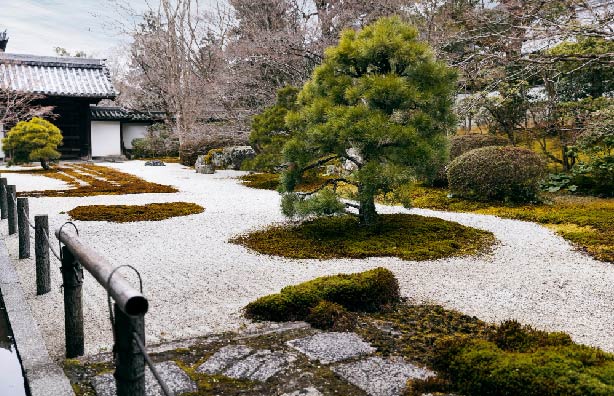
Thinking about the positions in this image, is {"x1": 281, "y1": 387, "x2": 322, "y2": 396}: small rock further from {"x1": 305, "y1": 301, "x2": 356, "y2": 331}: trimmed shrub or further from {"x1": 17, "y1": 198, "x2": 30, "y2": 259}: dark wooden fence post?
{"x1": 17, "y1": 198, "x2": 30, "y2": 259}: dark wooden fence post

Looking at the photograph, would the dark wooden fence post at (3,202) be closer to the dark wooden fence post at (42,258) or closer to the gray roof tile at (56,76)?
the dark wooden fence post at (42,258)

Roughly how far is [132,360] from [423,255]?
15.3 ft

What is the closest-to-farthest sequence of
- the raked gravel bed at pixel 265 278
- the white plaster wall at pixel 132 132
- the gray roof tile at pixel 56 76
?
the raked gravel bed at pixel 265 278, the gray roof tile at pixel 56 76, the white plaster wall at pixel 132 132

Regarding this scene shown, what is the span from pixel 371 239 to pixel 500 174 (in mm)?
4442

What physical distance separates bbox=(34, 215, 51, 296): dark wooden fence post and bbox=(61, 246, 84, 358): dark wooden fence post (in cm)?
163

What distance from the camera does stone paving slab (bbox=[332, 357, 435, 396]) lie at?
300 centimetres

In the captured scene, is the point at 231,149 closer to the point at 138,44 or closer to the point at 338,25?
the point at 338,25

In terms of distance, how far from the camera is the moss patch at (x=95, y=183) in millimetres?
12773

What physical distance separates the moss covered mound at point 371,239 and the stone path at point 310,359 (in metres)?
2.93

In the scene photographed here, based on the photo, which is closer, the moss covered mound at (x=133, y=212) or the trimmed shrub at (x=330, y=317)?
the trimmed shrub at (x=330, y=317)

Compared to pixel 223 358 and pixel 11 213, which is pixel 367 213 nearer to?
pixel 223 358

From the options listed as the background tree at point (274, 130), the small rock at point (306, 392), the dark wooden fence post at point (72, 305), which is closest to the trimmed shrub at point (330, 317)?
the small rock at point (306, 392)

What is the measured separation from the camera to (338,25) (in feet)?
57.1

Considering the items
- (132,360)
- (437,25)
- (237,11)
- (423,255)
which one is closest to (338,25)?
(437,25)
